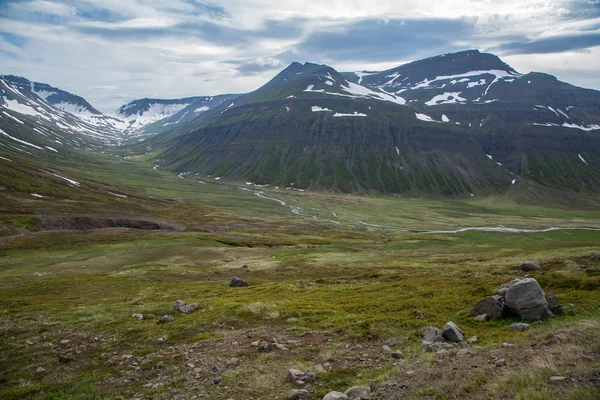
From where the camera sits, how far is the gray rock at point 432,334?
20.8 metres

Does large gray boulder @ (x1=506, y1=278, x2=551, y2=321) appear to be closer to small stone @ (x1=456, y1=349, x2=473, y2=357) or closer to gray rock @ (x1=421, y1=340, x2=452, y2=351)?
gray rock @ (x1=421, y1=340, x2=452, y2=351)

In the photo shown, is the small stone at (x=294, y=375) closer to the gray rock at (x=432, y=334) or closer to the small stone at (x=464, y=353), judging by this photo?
the small stone at (x=464, y=353)

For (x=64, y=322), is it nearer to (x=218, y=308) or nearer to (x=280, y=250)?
(x=218, y=308)

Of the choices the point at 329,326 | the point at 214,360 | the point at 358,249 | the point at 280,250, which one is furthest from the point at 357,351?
the point at 358,249

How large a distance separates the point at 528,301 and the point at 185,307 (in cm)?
2660

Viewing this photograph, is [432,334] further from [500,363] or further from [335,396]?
[335,396]

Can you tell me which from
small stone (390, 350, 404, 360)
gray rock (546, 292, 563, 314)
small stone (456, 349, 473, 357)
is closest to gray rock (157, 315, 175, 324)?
small stone (390, 350, 404, 360)

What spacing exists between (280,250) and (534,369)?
76.4 m

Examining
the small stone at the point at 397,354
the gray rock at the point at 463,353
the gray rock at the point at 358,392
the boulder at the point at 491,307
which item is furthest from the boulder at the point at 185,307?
the boulder at the point at 491,307

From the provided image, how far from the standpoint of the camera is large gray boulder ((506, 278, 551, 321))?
863 inches

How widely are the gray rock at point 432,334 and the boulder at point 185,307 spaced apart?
1977 centimetres

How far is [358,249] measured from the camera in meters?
94.6

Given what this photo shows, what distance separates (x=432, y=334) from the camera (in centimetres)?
2155

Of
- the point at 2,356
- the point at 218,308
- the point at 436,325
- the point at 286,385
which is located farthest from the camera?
the point at 218,308
